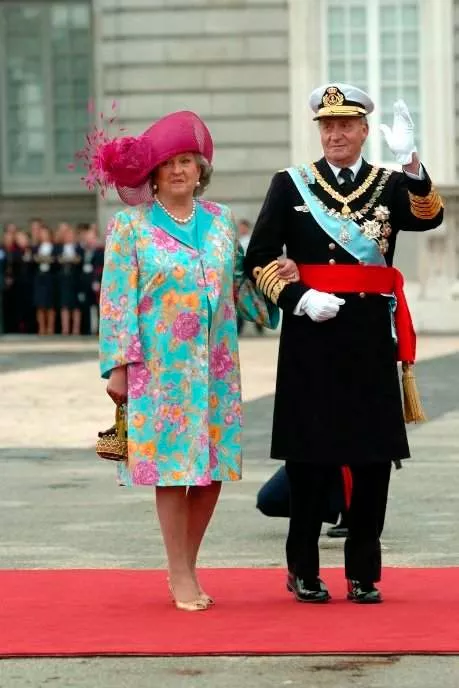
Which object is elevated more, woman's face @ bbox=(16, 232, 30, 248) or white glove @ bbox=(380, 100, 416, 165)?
woman's face @ bbox=(16, 232, 30, 248)

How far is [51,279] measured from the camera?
30156 mm

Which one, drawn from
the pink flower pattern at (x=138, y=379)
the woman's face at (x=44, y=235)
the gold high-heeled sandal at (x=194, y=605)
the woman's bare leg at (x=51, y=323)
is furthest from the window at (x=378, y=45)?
the gold high-heeled sandal at (x=194, y=605)

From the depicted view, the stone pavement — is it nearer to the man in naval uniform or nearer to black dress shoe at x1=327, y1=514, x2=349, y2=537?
black dress shoe at x1=327, y1=514, x2=349, y2=537

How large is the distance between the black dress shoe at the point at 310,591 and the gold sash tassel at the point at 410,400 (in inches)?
24.9

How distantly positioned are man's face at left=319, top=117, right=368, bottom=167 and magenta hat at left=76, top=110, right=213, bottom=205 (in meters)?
0.41

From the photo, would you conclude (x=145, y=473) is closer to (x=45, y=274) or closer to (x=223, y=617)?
(x=223, y=617)

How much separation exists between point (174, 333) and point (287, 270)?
43cm

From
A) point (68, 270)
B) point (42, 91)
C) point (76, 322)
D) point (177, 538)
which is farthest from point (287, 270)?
point (42, 91)

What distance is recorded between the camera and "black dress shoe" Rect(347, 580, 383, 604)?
774 cm

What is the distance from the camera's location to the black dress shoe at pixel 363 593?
25.4 ft

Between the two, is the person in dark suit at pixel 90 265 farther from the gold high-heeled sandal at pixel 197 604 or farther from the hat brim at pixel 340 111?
the gold high-heeled sandal at pixel 197 604

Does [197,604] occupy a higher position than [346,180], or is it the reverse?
[346,180]

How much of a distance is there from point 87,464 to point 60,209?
2245cm

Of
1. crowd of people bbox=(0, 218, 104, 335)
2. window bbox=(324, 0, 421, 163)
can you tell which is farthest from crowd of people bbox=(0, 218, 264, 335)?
window bbox=(324, 0, 421, 163)
